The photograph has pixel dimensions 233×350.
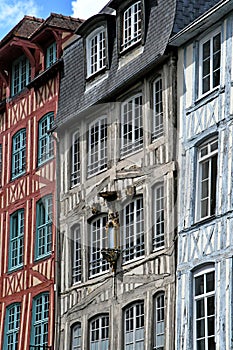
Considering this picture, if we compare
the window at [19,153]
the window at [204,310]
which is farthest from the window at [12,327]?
the window at [204,310]

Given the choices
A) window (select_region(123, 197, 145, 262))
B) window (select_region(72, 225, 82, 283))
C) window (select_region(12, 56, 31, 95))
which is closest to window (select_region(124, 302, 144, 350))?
window (select_region(123, 197, 145, 262))

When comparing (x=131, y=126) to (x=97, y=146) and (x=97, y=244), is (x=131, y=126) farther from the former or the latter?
(x=97, y=244)

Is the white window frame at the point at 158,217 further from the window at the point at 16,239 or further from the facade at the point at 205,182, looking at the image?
the window at the point at 16,239

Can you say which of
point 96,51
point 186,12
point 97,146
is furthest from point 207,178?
point 96,51

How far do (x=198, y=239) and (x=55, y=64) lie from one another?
27.6 ft

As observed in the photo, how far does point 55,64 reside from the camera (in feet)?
91.3

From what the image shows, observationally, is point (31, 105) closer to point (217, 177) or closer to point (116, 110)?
point (116, 110)

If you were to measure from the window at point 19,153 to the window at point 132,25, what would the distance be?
18.3 ft

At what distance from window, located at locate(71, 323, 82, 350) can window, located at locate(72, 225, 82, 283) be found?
1.10m

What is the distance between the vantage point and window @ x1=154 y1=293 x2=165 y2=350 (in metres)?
22.0

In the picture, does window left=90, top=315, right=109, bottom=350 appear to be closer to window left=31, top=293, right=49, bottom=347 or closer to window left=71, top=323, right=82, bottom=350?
window left=71, top=323, right=82, bottom=350

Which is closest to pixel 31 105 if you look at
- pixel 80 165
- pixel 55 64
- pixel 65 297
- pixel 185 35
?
pixel 55 64

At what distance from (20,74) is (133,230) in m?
8.45

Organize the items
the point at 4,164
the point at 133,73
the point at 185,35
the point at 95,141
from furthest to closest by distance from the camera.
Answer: the point at 4,164 < the point at 95,141 < the point at 133,73 < the point at 185,35
